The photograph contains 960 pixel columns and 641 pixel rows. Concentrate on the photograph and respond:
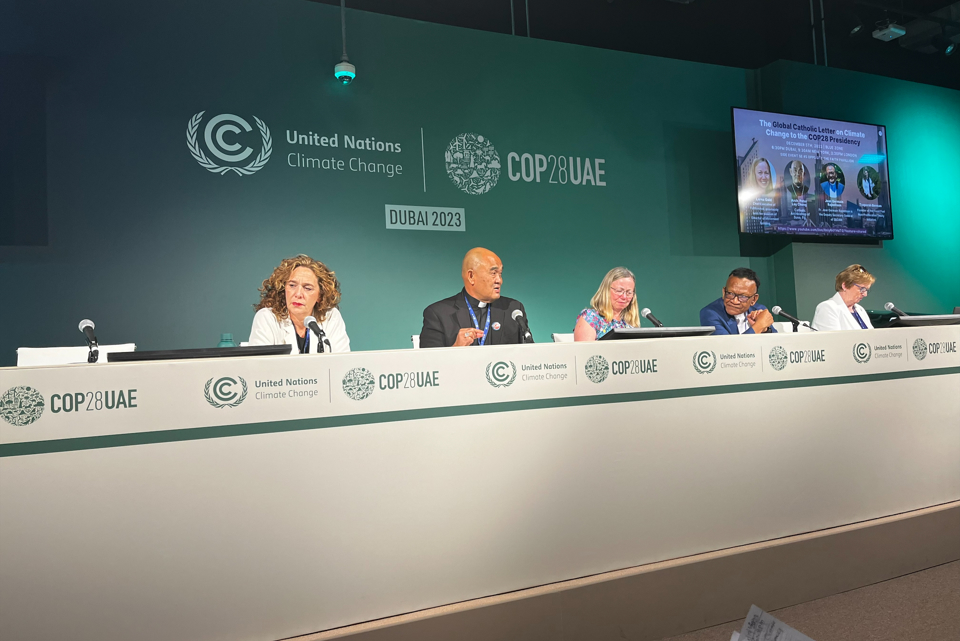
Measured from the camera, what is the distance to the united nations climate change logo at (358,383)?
64.6 inches

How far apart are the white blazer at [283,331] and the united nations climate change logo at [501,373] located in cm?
124

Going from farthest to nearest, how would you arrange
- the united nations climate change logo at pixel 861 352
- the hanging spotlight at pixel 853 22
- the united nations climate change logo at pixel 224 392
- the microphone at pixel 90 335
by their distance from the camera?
the hanging spotlight at pixel 853 22, the united nations climate change logo at pixel 861 352, the microphone at pixel 90 335, the united nations climate change logo at pixel 224 392

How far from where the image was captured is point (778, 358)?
6.95 feet

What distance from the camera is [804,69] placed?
5.59m

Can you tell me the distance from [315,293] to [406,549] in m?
1.57

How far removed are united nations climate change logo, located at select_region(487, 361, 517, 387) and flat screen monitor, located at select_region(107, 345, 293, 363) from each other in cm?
56

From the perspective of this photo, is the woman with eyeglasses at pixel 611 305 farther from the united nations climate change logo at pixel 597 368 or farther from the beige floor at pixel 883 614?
the beige floor at pixel 883 614

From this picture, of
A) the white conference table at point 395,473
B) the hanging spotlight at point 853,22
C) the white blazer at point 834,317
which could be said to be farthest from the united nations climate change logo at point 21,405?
the hanging spotlight at point 853,22

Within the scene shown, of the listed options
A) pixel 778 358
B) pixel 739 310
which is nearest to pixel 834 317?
pixel 739 310

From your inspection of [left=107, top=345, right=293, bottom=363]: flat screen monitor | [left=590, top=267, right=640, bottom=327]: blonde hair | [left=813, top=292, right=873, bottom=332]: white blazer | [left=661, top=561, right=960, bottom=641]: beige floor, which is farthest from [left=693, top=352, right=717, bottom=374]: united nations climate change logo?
[left=813, top=292, right=873, bottom=332]: white blazer

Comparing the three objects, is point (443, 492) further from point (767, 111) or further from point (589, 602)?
point (767, 111)

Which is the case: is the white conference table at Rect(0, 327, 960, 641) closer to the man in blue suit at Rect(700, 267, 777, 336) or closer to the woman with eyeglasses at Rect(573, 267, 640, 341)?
the woman with eyeglasses at Rect(573, 267, 640, 341)

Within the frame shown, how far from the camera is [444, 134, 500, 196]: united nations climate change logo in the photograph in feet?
15.1

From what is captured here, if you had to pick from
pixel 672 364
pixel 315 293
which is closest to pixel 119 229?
pixel 315 293
